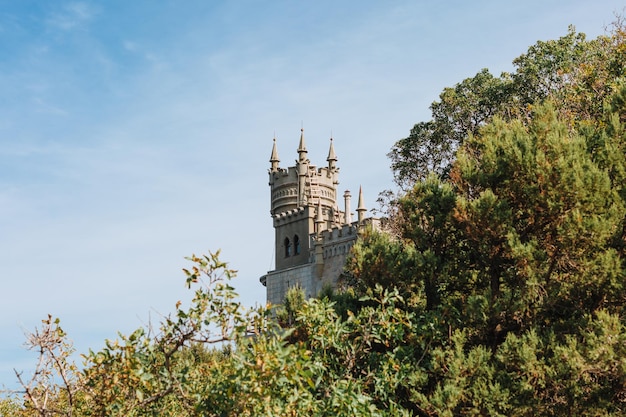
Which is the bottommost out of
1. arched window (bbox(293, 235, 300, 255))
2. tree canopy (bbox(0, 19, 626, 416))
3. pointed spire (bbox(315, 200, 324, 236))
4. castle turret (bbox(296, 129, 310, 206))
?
tree canopy (bbox(0, 19, 626, 416))

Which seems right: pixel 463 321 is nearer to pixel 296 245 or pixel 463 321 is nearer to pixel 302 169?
pixel 296 245

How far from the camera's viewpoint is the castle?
2029 inches

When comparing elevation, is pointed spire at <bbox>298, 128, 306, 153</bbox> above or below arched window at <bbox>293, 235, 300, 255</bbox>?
above

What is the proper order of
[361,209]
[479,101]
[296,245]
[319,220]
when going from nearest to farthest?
[479,101] < [361,209] < [319,220] < [296,245]

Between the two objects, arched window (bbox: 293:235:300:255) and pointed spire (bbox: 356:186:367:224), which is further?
arched window (bbox: 293:235:300:255)

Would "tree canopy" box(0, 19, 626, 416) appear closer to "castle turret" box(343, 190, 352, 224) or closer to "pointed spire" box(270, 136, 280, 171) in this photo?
"castle turret" box(343, 190, 352, 224)

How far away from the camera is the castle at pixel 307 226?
5153 cm

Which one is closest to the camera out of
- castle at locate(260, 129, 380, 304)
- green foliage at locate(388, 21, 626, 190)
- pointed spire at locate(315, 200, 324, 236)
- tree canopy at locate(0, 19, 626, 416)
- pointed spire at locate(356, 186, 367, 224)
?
tree canopy at locate(0, 19, 626, 416)

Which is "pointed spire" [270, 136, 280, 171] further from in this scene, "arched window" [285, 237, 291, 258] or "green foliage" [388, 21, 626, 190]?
"green foliage" [388, 21, 626, 190]

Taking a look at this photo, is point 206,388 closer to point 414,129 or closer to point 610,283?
point 610,283

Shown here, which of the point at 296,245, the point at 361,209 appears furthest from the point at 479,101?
the point at 296,245

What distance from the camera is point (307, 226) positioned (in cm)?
5472

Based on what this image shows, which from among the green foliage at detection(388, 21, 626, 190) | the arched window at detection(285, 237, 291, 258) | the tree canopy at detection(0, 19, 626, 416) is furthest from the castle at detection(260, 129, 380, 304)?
the tree canopy at detection(0, 19, 626, 416)

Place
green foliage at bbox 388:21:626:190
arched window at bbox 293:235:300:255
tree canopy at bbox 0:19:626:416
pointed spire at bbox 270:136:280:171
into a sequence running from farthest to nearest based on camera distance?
1. pointed spire at bbox 270:136:280:171
2. arched window at bbox 293:235:300:255
3. green foliage at bbox 388:21:626:190
4. tree canopy at bbox 0:19:626:416
